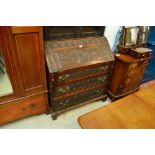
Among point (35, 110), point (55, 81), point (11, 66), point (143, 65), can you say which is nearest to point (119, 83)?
point (143, 65)

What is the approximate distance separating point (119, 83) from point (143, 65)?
0.47 m

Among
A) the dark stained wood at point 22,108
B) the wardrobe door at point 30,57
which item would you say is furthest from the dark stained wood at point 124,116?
the dark stained wood at point 22,108

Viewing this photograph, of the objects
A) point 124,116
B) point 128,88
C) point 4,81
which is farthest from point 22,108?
point 128,88

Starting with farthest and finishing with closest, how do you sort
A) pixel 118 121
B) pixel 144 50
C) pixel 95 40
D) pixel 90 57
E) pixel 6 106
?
pixel 144 50 → pixel 95 40 → pixel 90 57 → pixel 6 106 → pixel 118 121

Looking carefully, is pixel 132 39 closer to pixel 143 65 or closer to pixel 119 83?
pixel 143 65

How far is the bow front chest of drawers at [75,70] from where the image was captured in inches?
64.9

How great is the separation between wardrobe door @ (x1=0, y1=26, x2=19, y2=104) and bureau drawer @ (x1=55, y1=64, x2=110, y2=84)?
0.46 metres

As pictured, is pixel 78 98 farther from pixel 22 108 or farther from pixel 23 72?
pixel 23 72

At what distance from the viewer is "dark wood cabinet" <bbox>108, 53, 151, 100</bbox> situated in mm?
2033

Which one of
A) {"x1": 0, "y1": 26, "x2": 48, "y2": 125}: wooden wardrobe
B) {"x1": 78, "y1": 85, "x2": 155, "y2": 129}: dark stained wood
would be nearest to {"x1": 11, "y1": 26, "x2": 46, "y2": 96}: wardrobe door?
{"x1": 0, "y1": 26, "x2": 48, "y2": 125}: wooden wardrobe

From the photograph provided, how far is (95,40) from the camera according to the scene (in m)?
1.96

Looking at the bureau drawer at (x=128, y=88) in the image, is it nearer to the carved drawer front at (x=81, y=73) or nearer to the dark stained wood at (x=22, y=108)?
the carved drawer front at (x=81, y=73)

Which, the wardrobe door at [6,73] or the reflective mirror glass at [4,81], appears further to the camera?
the reflective mirror glass at [4,81]

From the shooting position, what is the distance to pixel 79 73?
1791 mm
